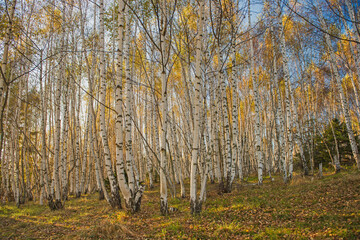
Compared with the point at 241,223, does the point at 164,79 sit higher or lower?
higher

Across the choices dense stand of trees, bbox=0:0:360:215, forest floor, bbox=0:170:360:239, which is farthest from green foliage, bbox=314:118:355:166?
forest floor, bbox=0:170:360:239

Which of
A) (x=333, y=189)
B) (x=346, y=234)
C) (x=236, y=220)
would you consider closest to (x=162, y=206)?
(x=236, y=220)

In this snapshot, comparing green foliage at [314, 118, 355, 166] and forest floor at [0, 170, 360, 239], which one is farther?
green foliage at [314, 118, 355, 166]

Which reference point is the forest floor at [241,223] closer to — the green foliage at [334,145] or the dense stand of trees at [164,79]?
the dense stand of trees at [164,79]

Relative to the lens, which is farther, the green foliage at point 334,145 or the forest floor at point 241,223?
the green foliage at point 334,145

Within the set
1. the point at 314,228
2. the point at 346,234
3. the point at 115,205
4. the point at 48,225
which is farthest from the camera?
the point at 115,205

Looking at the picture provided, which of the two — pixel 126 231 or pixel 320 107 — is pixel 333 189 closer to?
pixel 126 231

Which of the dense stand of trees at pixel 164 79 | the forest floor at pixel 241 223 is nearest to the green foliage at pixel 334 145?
the dense stand of trees at pixel 164 79

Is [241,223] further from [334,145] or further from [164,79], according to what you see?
[334,145]

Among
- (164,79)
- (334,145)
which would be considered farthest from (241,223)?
(334,145)

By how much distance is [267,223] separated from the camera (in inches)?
153

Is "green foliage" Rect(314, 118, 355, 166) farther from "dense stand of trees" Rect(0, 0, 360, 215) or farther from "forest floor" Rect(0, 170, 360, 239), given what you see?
"forest floor" Rect(0, 170, 360, 239)

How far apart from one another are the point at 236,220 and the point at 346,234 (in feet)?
5.79

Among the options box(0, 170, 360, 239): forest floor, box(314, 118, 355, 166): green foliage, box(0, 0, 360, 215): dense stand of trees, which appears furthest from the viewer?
box(314, 118, 355, 166): green foliage
